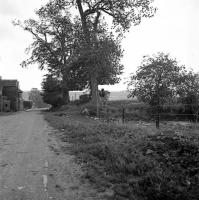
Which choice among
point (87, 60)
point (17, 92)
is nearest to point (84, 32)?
point (87, 60)

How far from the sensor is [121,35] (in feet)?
115

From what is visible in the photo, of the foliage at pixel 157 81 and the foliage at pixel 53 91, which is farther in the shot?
the foliage at pixel 53 91

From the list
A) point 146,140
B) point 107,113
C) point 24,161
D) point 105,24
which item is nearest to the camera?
point 24,161

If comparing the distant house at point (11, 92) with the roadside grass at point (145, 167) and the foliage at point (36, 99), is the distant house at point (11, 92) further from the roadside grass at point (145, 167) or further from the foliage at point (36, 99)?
the roadside grass at point (145, 167)

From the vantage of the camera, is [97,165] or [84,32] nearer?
[97,165]

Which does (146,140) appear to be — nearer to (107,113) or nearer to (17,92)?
(107,113)

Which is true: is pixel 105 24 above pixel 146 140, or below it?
above

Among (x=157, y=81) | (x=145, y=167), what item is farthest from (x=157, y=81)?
(x=145, y=167)

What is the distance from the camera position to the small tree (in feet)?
101

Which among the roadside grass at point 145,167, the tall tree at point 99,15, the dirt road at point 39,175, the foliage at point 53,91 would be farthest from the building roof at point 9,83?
the roadside grass at point 145,167

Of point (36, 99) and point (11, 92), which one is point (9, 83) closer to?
point (11, 92)

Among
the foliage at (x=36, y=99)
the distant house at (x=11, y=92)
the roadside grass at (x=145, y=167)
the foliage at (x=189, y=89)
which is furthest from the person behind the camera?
the foliage at (x=36, y=99)

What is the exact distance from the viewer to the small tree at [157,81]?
30688 mm

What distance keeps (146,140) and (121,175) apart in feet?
9.29
